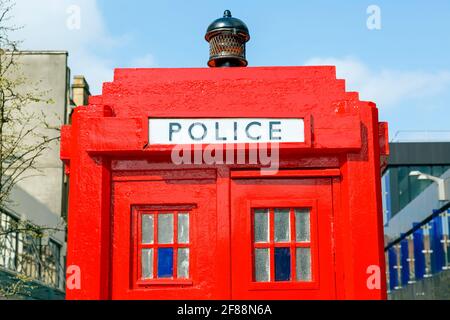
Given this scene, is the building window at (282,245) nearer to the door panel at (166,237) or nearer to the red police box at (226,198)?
the red police box at (226,198)

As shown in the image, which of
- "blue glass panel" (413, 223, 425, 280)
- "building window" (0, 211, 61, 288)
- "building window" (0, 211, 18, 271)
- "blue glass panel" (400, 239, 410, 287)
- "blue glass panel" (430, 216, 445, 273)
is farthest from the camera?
"blue glass panel" (400, 239, 410, 287)

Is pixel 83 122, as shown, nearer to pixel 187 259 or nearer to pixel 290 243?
pixel 187 259

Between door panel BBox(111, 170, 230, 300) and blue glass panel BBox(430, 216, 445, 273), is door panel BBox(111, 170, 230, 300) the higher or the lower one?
the lower one

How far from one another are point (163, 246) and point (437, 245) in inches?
1345

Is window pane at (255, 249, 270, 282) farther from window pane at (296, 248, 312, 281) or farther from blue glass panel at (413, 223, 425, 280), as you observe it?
blue glass panel at (413, 223, 425, 280)

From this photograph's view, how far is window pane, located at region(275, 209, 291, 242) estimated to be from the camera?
249 inches

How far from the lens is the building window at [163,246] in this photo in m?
6.29

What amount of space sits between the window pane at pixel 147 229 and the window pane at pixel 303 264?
4.09ft

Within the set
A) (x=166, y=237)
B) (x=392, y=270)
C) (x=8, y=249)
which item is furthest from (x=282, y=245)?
(x=392, y=270)

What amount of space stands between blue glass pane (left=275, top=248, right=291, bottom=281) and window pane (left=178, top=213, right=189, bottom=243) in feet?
Result: 2.54

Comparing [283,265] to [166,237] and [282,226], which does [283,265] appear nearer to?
[282,226]

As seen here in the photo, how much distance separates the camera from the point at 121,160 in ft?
21.4

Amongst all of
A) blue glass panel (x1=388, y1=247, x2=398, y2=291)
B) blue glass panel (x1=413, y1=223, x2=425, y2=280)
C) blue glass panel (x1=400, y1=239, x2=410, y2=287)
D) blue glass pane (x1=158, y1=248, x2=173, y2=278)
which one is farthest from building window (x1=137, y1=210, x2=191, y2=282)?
blue glass panel (x1=388, y1=247, x2=398, y2=291)
